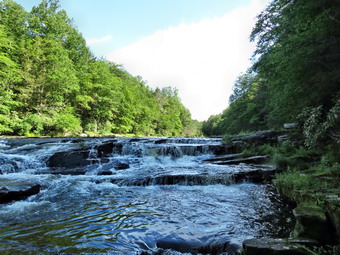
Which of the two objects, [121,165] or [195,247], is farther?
[121,165]

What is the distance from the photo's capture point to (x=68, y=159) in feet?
33.8

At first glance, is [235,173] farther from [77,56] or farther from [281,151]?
[77,56]

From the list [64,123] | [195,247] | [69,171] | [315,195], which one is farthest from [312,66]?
[64,123]

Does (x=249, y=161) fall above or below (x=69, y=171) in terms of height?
above

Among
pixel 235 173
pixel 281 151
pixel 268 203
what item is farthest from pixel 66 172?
pixel 281 151

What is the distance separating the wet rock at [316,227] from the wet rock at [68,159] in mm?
9724

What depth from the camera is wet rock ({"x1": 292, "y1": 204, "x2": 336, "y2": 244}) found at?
277 centimetres

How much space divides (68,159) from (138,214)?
7.46m

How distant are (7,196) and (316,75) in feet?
34.0

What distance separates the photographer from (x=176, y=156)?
12.5 m

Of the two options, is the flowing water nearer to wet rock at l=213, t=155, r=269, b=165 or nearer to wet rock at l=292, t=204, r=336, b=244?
wet rock at l=292, t=204, r=336, b=244

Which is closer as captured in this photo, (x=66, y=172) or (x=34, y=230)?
(x=34, y=230)

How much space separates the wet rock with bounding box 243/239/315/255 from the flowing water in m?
0.50

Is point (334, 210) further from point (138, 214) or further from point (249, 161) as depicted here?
point (249, 161)
